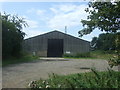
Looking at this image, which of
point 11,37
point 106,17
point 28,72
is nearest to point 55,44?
point 11,37

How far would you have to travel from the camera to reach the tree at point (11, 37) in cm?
2264

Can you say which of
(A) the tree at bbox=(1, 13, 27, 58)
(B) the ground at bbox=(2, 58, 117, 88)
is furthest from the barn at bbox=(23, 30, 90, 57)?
(B) the ground at bbox=(2, 58, 117, 88)

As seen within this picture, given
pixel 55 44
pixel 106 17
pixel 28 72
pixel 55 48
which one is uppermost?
pixel 106 17

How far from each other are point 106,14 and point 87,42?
44.1m

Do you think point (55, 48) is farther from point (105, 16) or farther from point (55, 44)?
point (105, 16)

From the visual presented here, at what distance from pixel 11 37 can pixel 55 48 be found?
26.8m

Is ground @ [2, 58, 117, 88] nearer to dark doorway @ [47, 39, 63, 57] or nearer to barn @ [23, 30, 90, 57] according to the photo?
barn @ [23, 30, 90, 57]

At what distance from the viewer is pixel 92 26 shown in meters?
8.70

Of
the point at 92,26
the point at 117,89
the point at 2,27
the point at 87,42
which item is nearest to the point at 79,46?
the point at 87,42

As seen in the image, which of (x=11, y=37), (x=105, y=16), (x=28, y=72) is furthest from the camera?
(x=11, y=37)

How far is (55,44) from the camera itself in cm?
5103

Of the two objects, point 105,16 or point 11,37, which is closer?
point 105,16

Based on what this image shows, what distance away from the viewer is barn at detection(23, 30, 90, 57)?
165ft

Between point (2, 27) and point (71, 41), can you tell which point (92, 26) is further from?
point (71, 41)
